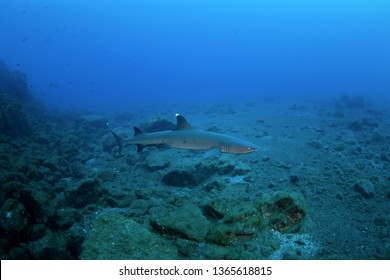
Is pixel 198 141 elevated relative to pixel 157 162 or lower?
elevated

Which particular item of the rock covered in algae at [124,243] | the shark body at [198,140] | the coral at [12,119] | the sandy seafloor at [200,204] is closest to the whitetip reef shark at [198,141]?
the shark body at [198,140]

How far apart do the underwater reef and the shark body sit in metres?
0.83

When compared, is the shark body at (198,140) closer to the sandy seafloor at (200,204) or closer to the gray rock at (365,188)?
the sandy seafloor at (200,204)

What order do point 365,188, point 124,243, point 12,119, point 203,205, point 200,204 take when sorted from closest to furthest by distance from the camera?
point 124,243 < point 203,205 < point 200,204 < point 365,188 < point 12,119

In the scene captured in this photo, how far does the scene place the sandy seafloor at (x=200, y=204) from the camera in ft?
15.2

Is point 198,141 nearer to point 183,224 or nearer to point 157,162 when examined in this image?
point 157,162

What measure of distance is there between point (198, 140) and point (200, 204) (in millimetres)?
2667

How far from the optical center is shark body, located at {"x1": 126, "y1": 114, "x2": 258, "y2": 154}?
311 inches

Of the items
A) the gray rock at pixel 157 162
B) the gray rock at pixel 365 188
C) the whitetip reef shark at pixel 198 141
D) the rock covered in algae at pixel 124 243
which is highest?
the whitetip reef shark at pixel 198 141

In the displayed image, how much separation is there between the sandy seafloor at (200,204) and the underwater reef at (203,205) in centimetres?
2

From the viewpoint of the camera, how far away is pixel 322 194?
23.9ft

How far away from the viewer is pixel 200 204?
5.86 metres

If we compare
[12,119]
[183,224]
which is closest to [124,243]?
[183,224]

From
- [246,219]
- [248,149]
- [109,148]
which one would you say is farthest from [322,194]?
[109,148]
